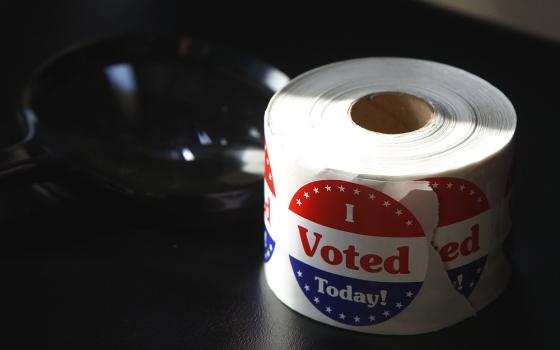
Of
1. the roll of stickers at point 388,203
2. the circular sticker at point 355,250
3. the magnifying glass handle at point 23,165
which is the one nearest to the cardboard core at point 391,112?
the roll of stickers at point 388,203

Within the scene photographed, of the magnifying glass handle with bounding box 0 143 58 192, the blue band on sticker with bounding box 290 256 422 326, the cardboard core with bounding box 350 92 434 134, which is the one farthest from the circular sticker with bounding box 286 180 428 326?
the magnifying glass handle with bounding box 0 143 58 192

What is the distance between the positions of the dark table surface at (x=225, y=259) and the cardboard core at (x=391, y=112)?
0.53 feet

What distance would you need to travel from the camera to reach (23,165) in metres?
0.80

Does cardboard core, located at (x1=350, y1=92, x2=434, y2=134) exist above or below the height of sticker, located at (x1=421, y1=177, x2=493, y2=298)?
above

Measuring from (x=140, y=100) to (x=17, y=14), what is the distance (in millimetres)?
389

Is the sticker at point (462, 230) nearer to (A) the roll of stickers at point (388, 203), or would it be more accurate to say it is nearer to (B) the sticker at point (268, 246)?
(A) the roll of stickers at point (388, 203)

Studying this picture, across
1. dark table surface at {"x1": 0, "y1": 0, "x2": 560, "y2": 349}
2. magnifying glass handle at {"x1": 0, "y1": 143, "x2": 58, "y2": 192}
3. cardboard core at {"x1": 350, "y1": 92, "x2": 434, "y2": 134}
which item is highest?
cardboard core at {"x1": 350, "y1": 92, "x2": 434, "y2": 134}

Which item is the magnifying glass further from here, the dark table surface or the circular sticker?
the circular sticker

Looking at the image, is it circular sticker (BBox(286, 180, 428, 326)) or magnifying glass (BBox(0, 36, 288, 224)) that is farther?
magnifying glass (BBox(0, 36, 288, 224))

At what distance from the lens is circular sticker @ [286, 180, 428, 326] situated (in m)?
0.64

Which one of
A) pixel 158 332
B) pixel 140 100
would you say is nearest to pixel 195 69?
pixel 140 100

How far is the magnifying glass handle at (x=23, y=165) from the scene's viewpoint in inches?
31.4

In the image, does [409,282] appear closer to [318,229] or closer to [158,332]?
[318,229]

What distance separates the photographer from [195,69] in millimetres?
990
